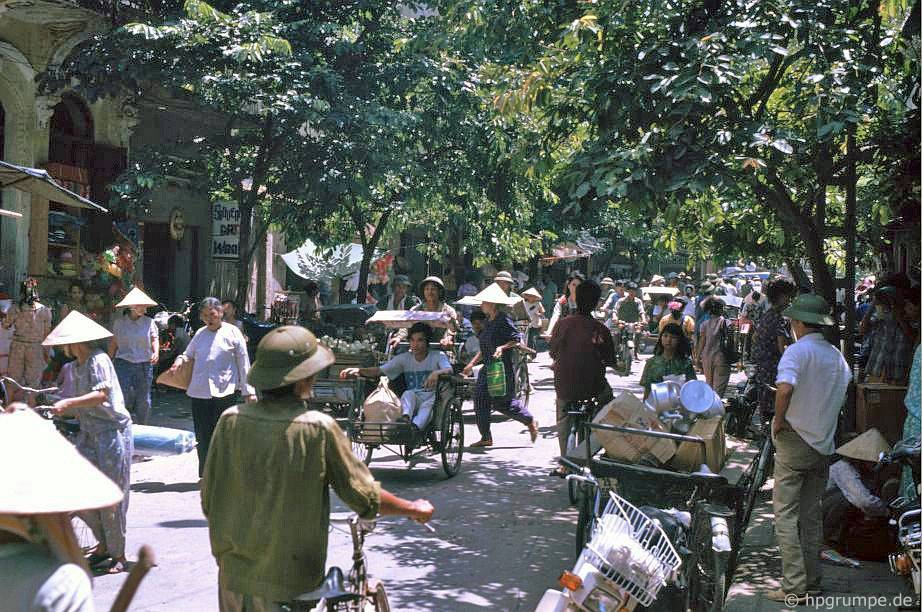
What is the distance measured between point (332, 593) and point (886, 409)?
21.0 ft

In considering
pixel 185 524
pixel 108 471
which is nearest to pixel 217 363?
pixel 185 524

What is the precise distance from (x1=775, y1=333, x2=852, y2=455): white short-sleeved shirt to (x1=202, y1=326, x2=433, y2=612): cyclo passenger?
10.7 ft

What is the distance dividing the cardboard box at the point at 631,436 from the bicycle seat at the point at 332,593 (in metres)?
3.08

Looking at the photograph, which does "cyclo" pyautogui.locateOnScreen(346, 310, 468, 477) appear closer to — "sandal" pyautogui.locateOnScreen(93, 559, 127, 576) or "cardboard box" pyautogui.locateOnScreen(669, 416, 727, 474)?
"sandal" pyautogui.locateOnScreen(93, 559, 127, 576)

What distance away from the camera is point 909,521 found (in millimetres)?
5199

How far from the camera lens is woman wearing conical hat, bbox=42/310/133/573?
6.68 m

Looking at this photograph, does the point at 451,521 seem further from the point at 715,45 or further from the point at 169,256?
the point at 169,256

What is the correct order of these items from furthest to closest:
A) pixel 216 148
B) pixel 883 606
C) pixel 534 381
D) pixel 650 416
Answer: pixel 534 381, pixel 216 148, pixel 650 416, pixel 883 606

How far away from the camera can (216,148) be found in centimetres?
1655

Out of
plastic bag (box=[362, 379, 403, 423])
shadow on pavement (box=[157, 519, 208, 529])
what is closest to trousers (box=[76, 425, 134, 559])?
shadow on pavement (box=[157, 519, 208, 529])

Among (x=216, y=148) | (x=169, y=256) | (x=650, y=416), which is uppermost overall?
(x=216, y=148)

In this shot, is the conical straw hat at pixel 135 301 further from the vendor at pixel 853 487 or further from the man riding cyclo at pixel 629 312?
the man riding cyclo at pixel 629 312

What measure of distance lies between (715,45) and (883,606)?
13.8 ft

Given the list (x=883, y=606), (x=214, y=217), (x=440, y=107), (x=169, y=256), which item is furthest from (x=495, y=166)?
(x=883, y=606)
